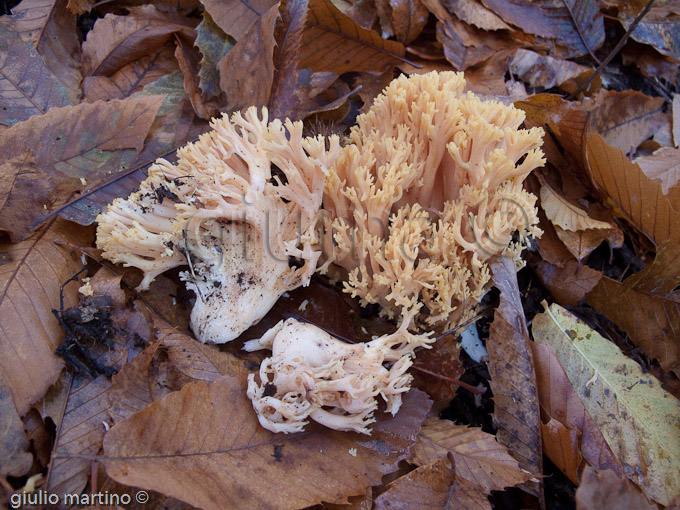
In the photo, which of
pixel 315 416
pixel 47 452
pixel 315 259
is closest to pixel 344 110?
pixel 315 259

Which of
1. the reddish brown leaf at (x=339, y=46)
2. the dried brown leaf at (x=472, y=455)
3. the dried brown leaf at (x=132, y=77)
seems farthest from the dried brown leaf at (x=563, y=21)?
the dried brown leaf at (x=472, y=455)

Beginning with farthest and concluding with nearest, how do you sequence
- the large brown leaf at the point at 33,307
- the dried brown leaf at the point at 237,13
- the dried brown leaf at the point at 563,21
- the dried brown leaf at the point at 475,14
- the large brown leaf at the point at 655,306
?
the dried brown leaf at the point at 563,21 < the dried brown leaf at the point at 475,14 < the dried brown leaf at the point at 237,13 < the large brown leaf at the point at 655,306 < the large brown leaf at the point at 33,307

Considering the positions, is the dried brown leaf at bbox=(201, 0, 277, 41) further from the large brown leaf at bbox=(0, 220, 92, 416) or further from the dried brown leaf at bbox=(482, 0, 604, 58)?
the dried brown leaf at bbox=(482, 0, 604, 58)

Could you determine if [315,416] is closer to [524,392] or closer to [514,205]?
[524,392]

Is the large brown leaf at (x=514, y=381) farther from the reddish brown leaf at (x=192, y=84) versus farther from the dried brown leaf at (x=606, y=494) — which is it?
the reddish brown leaf at (x=192, y=84)

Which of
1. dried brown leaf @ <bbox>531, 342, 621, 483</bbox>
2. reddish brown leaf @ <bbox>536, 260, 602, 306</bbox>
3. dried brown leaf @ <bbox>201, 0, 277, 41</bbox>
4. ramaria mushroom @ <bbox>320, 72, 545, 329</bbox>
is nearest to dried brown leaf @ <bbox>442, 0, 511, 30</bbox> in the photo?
ramaria mushroom @ <bbox>320, 72, 545, 329</bbox>

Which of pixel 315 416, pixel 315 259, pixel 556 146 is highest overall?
pixel 556 146
